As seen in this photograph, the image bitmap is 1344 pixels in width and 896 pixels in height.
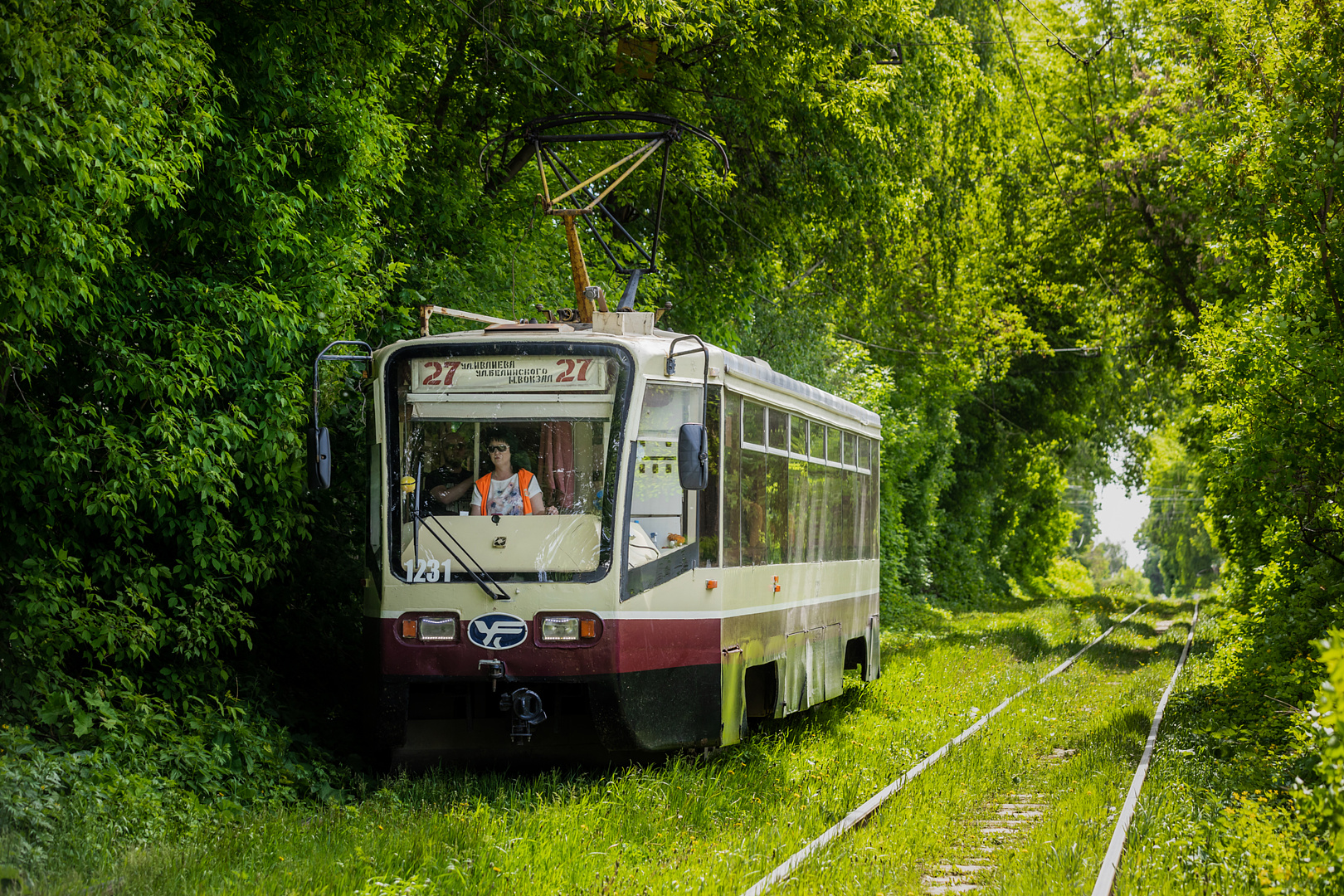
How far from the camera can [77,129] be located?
23.6 ft

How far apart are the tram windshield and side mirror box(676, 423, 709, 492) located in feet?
2.00

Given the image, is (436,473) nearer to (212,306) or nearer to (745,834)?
(212,306)

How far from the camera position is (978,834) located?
8539mm

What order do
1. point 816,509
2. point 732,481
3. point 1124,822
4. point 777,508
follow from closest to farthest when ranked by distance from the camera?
point 1124,822 < point 732,481 < point 777,508 < point 816,509

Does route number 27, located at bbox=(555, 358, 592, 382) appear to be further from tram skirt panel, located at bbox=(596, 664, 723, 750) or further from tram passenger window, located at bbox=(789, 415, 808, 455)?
tram passenger window, located at bbox=(789, 415, 808, 455)

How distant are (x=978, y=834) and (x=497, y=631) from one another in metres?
3.28

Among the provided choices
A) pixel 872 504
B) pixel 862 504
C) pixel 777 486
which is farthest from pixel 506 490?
pixel 872 504

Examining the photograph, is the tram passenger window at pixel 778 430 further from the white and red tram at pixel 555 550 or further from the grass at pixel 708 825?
the grass at pixel 708 825

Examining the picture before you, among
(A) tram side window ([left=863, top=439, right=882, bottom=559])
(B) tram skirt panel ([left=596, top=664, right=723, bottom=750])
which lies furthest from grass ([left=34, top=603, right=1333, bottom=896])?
(A) tram side window ([left=863, top=439, right=882, bottom=559])

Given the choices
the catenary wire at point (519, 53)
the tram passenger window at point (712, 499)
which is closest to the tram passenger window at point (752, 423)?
the tram passenger window at point (712, 499)

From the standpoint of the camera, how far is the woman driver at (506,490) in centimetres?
931

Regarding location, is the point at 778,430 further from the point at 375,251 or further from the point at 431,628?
the point at 375,251

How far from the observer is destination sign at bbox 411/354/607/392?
9.34 meters

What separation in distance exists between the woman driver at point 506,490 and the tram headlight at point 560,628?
71 centimetres
